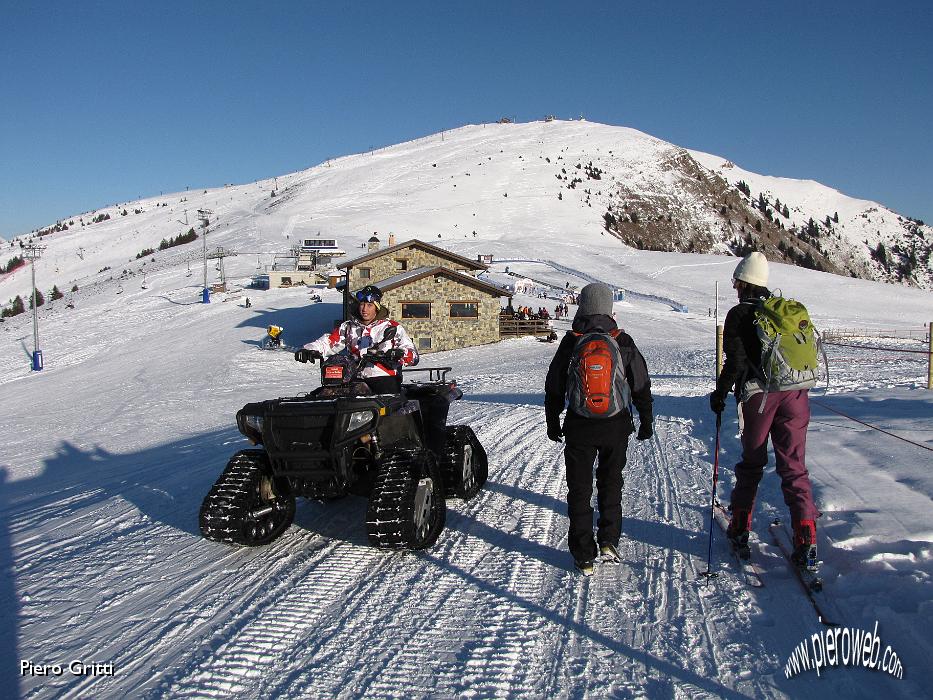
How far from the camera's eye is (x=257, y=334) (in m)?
34.8

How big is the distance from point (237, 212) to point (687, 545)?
97.8m

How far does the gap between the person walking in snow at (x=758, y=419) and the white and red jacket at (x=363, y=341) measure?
271 cm

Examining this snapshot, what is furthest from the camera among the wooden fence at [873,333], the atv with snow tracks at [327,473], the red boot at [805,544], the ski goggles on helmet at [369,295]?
the wooden fence at [873,333]

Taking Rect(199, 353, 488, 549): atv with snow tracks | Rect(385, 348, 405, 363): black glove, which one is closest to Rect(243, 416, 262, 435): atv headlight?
Rect(199, 353, 488, 549): atv with snow tracks

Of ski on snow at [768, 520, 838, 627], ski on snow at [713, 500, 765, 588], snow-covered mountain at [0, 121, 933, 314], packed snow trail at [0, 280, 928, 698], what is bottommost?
packed snow trail at [0, 280, 928, 698]

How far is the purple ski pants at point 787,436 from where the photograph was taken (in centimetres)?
437

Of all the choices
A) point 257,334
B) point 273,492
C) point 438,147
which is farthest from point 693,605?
point 438,147

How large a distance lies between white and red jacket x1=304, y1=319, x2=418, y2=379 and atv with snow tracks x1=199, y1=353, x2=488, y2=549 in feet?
2.49

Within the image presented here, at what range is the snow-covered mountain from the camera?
77.4m

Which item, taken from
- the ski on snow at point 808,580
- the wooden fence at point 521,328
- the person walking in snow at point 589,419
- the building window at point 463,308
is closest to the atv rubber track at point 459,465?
the person walking in snow at point 589,419

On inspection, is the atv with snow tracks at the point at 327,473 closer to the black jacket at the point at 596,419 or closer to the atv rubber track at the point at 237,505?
the atv rubber track at the point at 237,505

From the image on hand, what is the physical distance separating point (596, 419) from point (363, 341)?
2.58 m

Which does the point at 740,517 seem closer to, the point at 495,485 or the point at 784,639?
the point at 784,639

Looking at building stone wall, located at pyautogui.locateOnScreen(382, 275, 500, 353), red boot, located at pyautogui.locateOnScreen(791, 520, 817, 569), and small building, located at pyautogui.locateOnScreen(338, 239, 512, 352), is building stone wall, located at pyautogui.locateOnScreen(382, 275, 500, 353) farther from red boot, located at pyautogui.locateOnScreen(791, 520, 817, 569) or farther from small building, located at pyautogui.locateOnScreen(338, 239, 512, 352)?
red boot, located at pyautogui.locateOnScreen(791, 520, 817, 569)
